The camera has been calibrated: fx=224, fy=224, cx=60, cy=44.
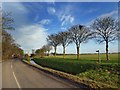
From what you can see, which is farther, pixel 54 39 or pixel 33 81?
pixel 54 39

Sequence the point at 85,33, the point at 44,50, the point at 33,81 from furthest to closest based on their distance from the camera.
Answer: the point at 44,50, the point at 85,33, the point at 33,81

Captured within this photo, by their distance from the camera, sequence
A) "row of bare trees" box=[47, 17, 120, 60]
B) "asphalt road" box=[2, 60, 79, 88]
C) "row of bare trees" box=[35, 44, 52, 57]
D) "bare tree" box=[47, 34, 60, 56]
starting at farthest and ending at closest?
"row of bare trees" box=[35, 44, 52, 57] → "bare tree" box=[47, 34, 60, 56] → "row of bare trees" box=[47, 17, 120, 60] → "asphalt road" box=[2, 60, 79, 88]

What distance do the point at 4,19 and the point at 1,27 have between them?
198 cm

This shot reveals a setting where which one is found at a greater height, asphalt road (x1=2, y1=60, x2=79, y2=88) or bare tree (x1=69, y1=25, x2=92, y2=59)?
bare tree (x1=69, y1=25, x2=92, y2=59)

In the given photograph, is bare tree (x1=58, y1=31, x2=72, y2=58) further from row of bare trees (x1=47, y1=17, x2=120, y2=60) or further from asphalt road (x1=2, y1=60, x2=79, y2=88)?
asphalt road (x1=2, y1=60, x2=79, y2=88)

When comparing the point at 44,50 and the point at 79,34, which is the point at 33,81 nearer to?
the point at 79,34

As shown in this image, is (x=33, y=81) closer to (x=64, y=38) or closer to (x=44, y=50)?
(x=64, y=38)

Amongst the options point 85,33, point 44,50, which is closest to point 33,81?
point 85,33

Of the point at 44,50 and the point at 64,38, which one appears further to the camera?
the point at 44,50

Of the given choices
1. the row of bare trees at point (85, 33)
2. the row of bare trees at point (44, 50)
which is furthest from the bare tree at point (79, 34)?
the row of bare trees at point (44, 50)

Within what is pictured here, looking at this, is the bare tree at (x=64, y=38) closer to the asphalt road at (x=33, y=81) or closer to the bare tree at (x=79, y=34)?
the bare tree at (x=79, y=34)

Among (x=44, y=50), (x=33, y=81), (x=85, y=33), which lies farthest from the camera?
(x=44, y=50)

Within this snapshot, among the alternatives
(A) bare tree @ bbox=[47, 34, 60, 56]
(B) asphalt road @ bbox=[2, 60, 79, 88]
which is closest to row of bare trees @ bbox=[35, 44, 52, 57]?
(A) bare tree @ bbox=[47, 34, 60, 56]

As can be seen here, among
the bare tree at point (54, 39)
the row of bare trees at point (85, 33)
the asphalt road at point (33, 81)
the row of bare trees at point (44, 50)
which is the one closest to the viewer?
the asphalt road at point (33, 81)
